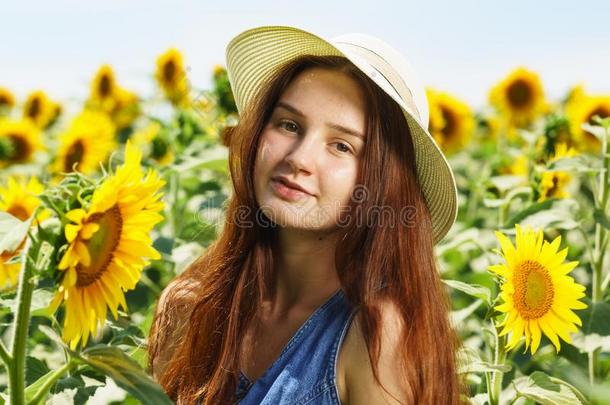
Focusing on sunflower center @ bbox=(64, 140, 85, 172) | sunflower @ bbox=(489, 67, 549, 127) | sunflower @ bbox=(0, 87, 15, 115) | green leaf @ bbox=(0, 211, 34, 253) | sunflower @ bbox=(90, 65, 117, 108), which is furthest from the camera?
sunflower @ bbox=(0, 87, 15, 115)

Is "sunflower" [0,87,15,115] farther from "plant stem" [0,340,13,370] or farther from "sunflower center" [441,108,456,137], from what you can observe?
"plant stem" [0,340,13,370]

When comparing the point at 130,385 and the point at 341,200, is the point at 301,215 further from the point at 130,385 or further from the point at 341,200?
the point at 130,385

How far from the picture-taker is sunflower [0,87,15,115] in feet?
20.2

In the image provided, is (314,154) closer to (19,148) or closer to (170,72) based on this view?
(170,72)

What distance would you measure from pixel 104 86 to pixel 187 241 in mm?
2984

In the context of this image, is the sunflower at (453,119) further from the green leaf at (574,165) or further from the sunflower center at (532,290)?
the sunflower center at (532,290)

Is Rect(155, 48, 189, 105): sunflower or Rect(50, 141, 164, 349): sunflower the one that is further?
Rect(155, 48, 189, 105): sunflower

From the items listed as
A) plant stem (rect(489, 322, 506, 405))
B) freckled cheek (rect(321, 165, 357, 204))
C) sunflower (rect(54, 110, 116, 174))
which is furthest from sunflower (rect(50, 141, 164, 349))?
sunflower (rect(54, 110, 116, 174))

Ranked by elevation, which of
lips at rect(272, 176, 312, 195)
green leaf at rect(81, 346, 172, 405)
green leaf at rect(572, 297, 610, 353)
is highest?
lips at rect(272, 176, 312, 195)

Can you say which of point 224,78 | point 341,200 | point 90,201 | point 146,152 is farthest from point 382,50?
point 146,152

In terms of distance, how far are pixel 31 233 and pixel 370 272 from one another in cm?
76

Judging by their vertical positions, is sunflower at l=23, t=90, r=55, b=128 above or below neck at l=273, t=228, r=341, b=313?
below

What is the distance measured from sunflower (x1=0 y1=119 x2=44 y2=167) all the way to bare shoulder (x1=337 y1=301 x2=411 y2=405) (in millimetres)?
3310

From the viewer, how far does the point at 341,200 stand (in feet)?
6.15
